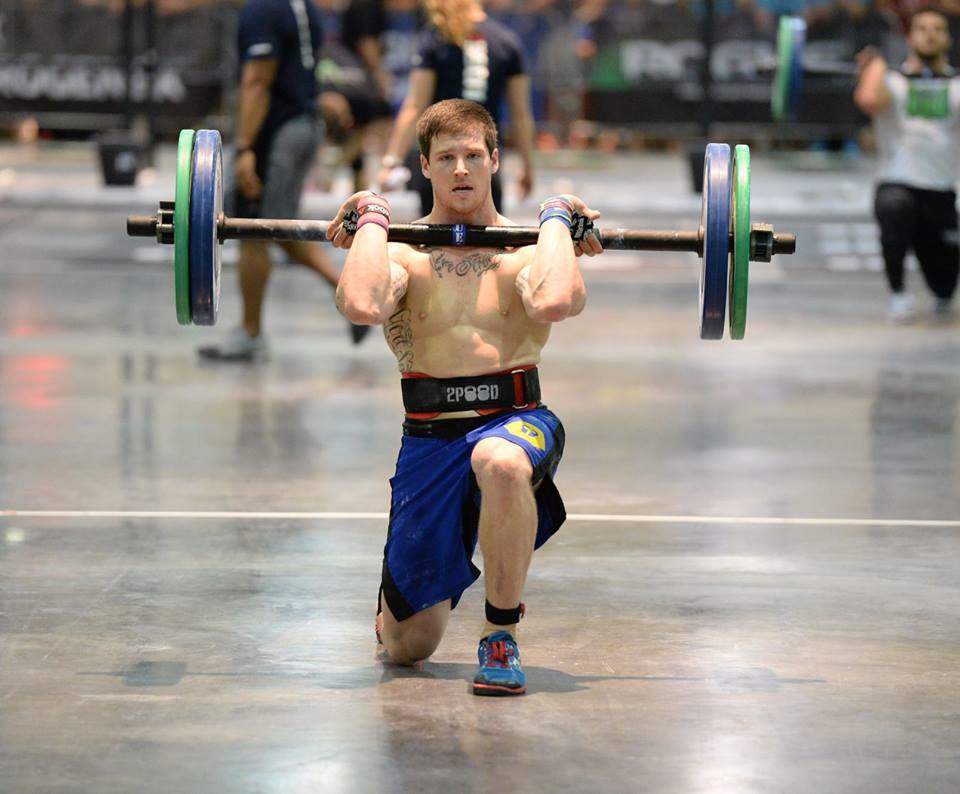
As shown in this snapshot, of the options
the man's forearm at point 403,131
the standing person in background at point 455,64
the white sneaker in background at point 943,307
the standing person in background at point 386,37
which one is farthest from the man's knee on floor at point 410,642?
the standing person in background at point 386,37

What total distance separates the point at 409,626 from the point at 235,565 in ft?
4.10

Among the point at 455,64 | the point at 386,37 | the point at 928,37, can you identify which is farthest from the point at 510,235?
the point at 386,37

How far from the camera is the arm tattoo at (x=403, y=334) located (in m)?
4.96

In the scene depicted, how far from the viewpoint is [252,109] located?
371 inches

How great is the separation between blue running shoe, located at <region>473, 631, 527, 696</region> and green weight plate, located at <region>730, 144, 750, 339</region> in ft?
3.44

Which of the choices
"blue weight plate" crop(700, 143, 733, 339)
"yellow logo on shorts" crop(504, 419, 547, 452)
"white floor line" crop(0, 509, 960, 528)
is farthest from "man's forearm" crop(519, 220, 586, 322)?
"white floor line" crop(0, 509, 960, 528)

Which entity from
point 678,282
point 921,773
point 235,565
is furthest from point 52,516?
point 678,282

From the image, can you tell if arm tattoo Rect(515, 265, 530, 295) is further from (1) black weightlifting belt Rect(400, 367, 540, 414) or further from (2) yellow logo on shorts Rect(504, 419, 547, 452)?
(2) yellow logo on shorts Rect(504, 419, 547, 452)

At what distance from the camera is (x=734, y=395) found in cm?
892

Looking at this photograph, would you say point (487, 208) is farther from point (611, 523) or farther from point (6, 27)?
point (6, 27)

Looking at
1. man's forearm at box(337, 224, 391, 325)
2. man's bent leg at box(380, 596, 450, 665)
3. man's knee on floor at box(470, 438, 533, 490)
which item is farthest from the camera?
man's bent leg at box(380, 596, 450, 665)

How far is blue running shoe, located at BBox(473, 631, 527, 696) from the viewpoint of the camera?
4.64 m

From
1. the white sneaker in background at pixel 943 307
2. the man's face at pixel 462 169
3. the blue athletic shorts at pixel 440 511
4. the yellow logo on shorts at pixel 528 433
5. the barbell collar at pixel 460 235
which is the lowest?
the white sneaker in background at pixel 943 307

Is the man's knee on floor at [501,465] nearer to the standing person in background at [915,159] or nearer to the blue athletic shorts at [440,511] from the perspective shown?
the blue athletic shorts at [440,511]
